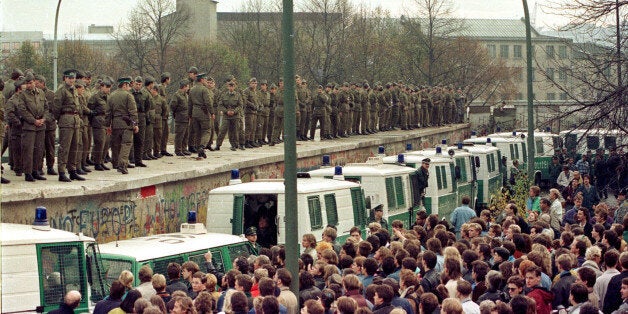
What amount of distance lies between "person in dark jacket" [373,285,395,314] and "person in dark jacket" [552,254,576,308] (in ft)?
8.14

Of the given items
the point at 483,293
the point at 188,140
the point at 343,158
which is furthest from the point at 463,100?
the point at 483,293

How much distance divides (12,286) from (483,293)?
4.85 metres

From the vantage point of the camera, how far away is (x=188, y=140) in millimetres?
27234

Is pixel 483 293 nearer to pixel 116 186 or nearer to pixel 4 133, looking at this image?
pixel 116 186

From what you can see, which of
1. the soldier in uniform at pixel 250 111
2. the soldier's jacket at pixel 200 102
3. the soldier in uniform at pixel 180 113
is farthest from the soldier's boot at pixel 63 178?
the soldier in uniform at pixel 250 111

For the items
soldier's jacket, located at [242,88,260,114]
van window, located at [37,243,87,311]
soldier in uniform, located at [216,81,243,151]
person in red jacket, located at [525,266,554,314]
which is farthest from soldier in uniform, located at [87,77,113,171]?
person in red jacket, located at [525,266,554,314]

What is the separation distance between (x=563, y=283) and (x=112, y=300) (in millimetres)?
4845

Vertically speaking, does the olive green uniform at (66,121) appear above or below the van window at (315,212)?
above

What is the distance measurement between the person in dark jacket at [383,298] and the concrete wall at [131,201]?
673cm

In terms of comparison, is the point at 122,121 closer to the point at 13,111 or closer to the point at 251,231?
the point at 13,111

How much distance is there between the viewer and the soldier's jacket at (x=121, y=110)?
21656 mm

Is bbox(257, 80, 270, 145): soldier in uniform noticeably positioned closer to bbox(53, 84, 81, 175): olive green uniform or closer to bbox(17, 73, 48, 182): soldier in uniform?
bbox(53, 84, 81, 175): olive green uniform

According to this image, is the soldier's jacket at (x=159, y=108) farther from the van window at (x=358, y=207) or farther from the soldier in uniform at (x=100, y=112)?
the van window at (x=358, y=207)

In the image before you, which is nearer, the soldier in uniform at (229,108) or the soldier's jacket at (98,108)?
the soldier's jacket at (98,108)
